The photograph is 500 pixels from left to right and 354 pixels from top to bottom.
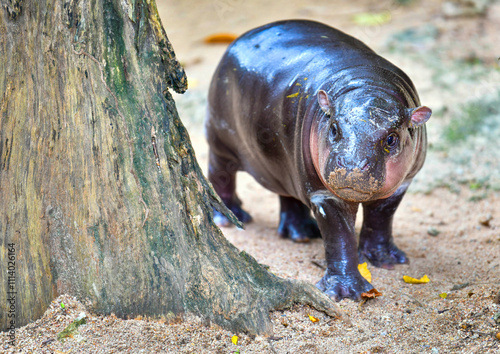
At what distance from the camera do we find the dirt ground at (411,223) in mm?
2932

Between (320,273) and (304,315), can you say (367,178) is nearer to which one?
(304,315)

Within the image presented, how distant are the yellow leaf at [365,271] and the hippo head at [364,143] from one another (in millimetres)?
736

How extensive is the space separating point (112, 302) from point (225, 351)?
0.64 meters

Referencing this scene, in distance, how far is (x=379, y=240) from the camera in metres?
4.41

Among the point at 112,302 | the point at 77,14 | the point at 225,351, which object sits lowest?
the point at 225,351

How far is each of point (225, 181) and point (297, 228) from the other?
35.3 inches

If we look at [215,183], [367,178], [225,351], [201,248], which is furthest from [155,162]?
[215,183]

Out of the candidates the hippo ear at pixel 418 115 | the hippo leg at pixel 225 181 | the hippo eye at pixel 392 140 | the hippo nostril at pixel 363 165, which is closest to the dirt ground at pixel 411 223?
the hippo leg at pixel 225 181

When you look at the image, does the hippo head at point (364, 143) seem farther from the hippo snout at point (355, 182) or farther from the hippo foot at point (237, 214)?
the hippo foot at point (237, 214)

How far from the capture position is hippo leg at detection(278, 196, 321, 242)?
5.19 meters

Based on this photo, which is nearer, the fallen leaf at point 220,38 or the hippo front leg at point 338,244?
the hippo front leg at point 338,244

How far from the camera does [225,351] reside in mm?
2869

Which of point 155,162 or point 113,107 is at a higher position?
point 113,107

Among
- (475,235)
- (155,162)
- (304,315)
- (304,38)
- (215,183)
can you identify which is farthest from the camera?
(215,183)
